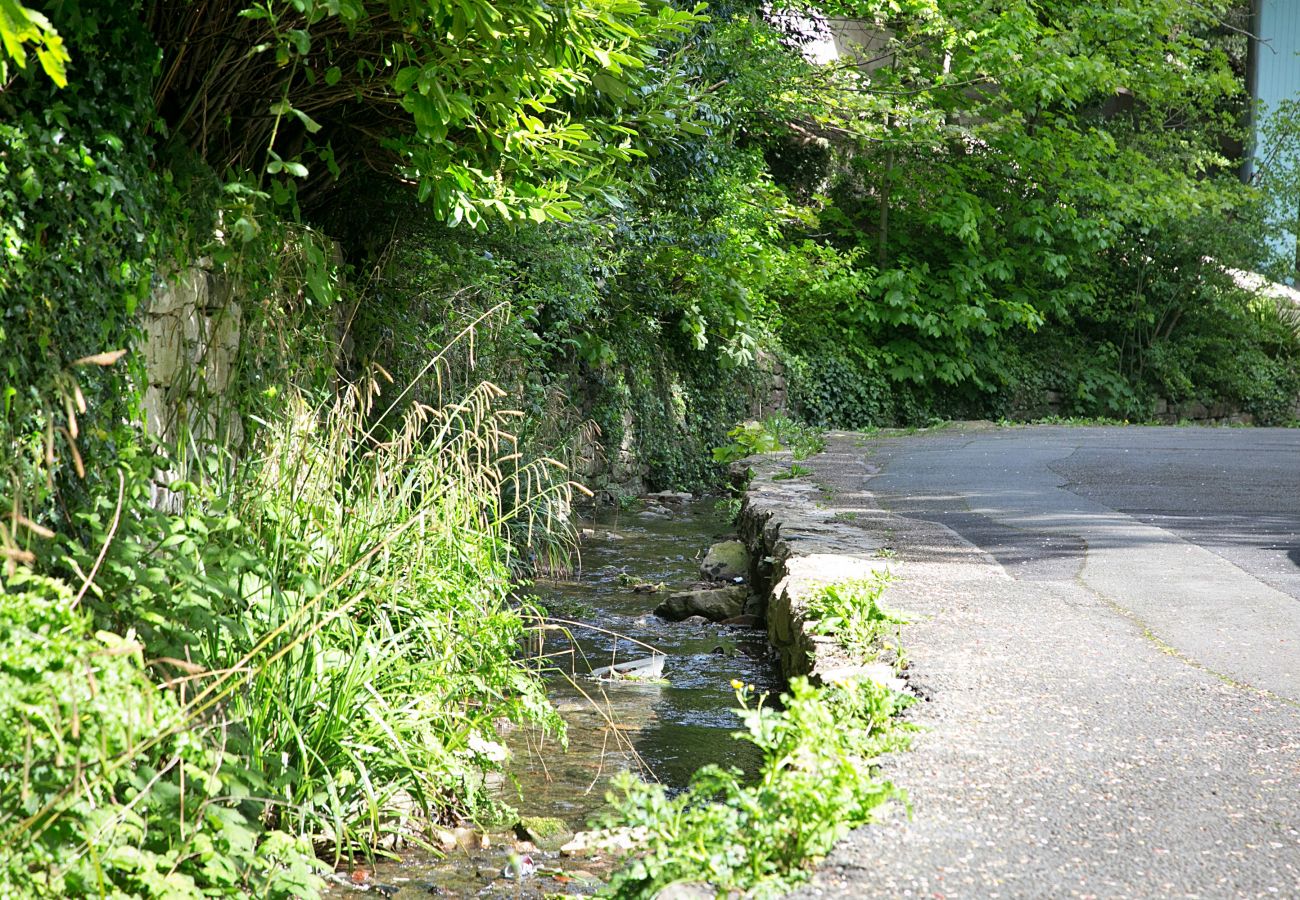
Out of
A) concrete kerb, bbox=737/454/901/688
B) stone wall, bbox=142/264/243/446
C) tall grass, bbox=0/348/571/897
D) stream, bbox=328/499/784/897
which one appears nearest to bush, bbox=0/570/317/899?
tall grass, bbox=0/348/571/897

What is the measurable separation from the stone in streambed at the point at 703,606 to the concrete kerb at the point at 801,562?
0.17 meters

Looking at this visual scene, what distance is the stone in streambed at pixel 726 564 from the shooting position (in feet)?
25.2

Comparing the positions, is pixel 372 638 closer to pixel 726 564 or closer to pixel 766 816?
pixel 766 816

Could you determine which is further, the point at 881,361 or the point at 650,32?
the point at 881,361

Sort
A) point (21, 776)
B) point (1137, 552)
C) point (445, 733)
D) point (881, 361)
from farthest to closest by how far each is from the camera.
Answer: point (881, 361)
point (1137, 552)
point (445, 733)
point (21, 776)

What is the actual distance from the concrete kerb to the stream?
1.10 ft

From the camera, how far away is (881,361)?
61.5 feet

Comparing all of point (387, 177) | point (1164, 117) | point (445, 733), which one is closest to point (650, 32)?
point (387, 177)

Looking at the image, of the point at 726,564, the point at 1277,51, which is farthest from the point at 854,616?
the point at 1277,51

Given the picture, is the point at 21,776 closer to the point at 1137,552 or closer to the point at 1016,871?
the point at 1016,871

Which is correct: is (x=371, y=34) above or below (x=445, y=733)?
above

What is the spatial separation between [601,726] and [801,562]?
1262 millimetres

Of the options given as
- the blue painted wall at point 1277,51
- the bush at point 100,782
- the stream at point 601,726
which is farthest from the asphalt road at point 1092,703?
the blue painted wall at point 1277,51

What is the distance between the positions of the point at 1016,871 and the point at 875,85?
16.4 metres
